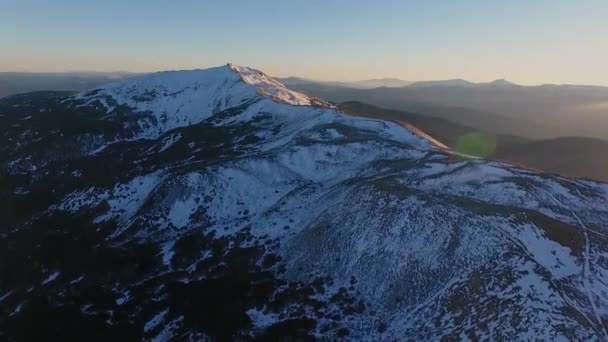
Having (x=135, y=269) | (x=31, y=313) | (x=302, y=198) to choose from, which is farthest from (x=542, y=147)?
(x=31, y=313)

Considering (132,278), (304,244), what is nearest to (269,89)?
(304,244)

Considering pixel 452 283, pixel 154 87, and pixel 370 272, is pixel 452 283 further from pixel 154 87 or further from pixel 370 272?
pixel 154 87

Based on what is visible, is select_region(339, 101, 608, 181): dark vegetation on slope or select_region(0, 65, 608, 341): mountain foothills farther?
select_region(339, 101, 608, 181): dark vegetation on slope

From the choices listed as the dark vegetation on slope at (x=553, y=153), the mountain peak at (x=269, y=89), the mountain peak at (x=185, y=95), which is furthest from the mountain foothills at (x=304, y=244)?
the dark vegetation on slope at (x=553, y=153)

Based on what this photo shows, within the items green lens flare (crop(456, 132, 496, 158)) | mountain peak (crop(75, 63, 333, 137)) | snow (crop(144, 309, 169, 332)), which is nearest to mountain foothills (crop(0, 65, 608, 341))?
snow (crop(144, 309, 169, 332))

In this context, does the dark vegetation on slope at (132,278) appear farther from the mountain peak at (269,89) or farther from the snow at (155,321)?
the mountain peak at (269,89)

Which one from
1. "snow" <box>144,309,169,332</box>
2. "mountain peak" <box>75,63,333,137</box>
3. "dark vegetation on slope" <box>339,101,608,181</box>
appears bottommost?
"snow" <box>144,309,169,332</box>

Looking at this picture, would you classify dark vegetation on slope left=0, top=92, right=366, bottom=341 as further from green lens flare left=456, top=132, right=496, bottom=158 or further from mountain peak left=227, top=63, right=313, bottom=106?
green lens flare left=456, top=132, right=496, bottom=158

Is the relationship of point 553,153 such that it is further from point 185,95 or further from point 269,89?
point 185,95
